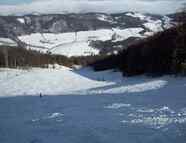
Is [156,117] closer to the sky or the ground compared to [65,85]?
closer to the sky

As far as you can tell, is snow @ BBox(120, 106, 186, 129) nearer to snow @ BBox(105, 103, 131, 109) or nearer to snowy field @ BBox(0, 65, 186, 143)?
snowy field @ BBox(0, 65, 186, 143)

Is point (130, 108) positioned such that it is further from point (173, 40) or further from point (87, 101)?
point (173, 40)

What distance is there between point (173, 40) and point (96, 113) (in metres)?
22.4

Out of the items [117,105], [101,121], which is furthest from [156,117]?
[117,105]

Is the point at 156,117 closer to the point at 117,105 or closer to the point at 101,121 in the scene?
the point at 101,121

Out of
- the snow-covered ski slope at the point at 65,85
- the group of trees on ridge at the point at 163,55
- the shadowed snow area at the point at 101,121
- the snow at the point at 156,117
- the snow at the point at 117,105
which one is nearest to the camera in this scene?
the shadowed snow area at the point at 101,121

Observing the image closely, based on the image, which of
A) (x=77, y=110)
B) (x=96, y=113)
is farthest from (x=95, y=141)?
(x=77, y=110)

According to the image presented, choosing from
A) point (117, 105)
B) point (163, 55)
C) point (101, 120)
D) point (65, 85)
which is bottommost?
point (65, 85)

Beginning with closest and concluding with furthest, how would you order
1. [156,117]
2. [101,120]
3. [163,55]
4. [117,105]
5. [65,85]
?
[156,117], [101,120], [117,105], [163,55], [65,85]

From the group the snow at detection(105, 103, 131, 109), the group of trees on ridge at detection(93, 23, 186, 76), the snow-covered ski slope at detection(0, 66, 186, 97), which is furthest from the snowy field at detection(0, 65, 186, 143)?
the group of trees on ridge at detection(93, 23, 186, 76)

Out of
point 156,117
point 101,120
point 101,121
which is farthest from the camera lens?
point 101,120

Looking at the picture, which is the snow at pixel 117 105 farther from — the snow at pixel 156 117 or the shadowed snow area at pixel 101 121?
the snow at pixel 156 117

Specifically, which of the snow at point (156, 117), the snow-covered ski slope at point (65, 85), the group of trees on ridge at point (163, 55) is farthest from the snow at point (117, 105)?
the group of trees on ridge at point (163, 55)

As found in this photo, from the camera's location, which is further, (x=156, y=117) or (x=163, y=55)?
(x=163, y=55)
